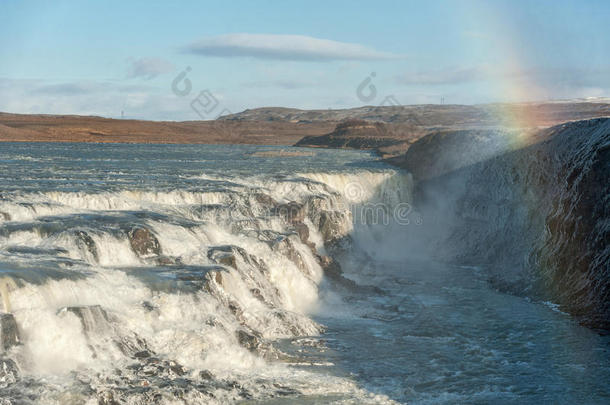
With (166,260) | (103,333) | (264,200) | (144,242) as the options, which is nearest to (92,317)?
(103,333)

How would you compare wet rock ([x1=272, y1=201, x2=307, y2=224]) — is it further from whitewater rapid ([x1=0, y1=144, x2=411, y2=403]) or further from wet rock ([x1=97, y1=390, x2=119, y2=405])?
wet rock ([x1=97, y1=390, x2=119, y2=405])

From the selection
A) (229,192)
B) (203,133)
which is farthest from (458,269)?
(203,133)

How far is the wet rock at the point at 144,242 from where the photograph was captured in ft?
59.6

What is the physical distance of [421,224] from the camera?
120 feet

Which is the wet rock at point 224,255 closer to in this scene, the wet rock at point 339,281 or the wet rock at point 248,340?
the wet rock at point 248,340

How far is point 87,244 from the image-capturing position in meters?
17.2

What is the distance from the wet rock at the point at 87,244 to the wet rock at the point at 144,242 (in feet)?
3.74

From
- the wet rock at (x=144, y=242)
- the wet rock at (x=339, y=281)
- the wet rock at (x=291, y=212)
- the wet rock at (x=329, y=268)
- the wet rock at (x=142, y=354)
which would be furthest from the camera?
the wet rock at (x=291, y=212)

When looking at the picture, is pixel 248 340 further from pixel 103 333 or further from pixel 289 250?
pixel 289 250

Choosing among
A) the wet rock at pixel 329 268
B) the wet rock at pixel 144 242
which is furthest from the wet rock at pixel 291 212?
the wet rock at pixel 144 242

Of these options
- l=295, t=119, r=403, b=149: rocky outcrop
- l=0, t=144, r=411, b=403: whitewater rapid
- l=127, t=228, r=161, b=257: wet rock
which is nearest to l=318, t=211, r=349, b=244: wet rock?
l=0, t=144, r=411, b=403: whitewater rapid

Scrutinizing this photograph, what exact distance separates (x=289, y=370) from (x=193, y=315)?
8.18ft

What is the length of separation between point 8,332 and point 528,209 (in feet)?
71.3

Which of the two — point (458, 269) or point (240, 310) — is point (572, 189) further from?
point (240, 310)
